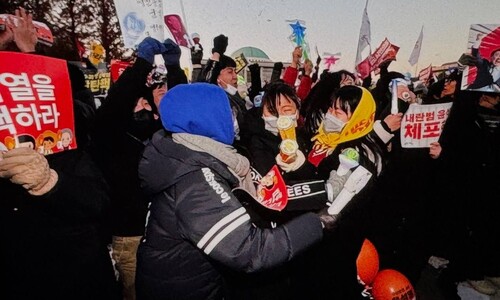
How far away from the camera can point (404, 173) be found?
3873 mm

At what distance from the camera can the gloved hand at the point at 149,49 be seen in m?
2.47

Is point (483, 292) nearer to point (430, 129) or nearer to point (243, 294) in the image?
point (430, 129)

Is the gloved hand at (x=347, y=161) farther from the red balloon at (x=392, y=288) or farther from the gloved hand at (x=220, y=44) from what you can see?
the gloved hand at (x=220, y=44)

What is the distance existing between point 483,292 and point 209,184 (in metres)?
4.07

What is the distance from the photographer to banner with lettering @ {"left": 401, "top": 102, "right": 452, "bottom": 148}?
3.59 metres

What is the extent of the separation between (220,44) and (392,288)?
3.48m

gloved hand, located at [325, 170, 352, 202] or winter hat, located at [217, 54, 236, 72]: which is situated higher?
winter hat, located at [217, 54, 236, 72]

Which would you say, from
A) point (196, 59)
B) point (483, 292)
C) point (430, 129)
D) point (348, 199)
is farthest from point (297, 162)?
point (196, 59)

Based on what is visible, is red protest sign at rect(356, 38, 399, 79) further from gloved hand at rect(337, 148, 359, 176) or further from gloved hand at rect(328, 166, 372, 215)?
gloved hand at rect(328, 166, 372, 215)

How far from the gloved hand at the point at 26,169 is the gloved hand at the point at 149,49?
1.25 metres

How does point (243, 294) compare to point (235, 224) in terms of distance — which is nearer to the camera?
point (235, 224)

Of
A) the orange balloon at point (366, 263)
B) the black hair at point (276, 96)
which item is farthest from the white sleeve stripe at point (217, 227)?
the orange balloon at point (366, 263)

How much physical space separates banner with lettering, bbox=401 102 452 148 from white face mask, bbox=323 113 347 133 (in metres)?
1.33

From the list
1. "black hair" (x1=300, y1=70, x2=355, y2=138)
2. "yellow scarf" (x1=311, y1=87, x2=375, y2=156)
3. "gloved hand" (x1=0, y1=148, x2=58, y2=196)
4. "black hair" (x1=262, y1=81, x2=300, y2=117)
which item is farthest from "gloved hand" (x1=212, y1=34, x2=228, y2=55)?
"gloved hand" (x1=0, y1=148, x2=58, y2=196)
